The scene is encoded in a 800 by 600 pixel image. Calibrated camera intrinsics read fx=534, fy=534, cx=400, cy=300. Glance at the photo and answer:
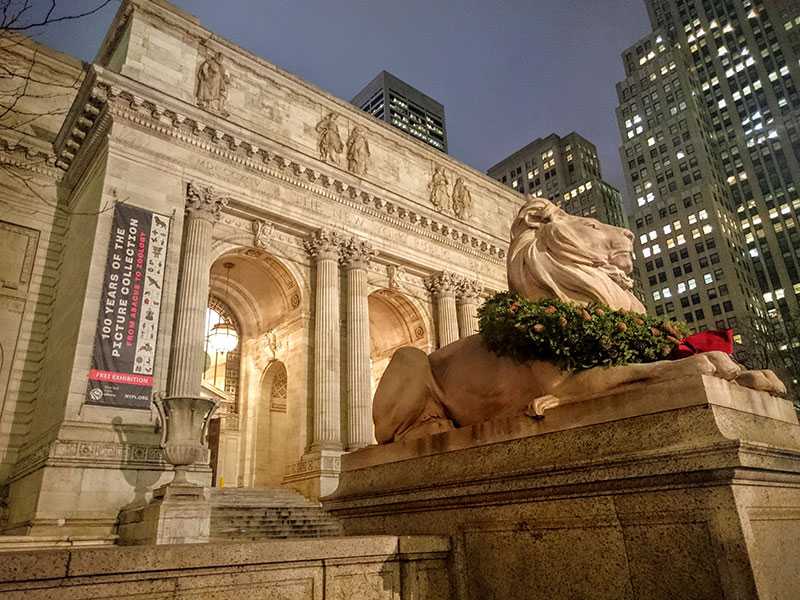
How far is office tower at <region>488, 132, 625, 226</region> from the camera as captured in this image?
8525cm

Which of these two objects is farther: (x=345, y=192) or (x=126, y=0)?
(x=345, y=192)

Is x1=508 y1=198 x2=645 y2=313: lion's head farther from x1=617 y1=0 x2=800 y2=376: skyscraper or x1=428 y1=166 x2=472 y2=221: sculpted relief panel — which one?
x1=617 y1=0 x2=800 y2=376: skyscraper

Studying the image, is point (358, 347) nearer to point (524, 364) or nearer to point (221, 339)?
point (221, 339)

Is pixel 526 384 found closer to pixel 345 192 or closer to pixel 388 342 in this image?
pixel 345 192

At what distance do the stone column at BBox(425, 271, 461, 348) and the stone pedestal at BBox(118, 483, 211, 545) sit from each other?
1499cm

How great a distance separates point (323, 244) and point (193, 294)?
5.99m

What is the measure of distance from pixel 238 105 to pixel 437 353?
19.1 m

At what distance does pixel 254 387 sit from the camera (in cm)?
2372

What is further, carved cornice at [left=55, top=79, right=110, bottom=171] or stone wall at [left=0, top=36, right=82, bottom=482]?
carved cornice at [left=55, top=79, right=110, bottom=171]

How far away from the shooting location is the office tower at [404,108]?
119 m

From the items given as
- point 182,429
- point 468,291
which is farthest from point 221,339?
point 468,291

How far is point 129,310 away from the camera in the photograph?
15.9 metres

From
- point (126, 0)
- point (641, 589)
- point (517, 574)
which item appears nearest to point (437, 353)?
point (517, 574)

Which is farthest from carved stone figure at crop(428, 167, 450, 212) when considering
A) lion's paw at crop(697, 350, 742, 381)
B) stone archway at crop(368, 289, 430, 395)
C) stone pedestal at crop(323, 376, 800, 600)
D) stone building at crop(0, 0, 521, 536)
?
lion's paw at crop(697, 350, 742, 381)
